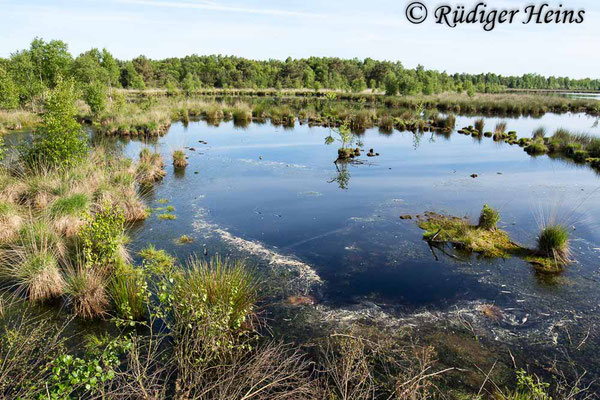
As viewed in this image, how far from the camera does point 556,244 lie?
10734 mm

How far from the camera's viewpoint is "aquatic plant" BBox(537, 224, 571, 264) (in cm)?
1063

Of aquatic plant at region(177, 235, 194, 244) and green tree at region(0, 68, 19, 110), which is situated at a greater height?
green tree at region(0, 68, 19, 110)

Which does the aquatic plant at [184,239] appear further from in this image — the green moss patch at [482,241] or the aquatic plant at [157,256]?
the green moss patch at [482,241]

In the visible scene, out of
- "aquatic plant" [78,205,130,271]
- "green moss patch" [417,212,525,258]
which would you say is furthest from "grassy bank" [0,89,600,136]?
"aquatic plant" [78,205,130,271]

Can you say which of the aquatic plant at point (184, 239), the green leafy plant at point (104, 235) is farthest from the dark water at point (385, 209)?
the green leafy plant at point (104, 235)

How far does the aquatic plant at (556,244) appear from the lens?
10633 mm

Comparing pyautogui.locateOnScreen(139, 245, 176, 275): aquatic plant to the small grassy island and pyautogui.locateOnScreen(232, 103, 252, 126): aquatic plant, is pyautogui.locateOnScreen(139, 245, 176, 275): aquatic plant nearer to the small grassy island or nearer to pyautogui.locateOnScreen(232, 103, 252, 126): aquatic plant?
the small grassy island

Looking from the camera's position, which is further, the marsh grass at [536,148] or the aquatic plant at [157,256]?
the marsh grass at [536,148]

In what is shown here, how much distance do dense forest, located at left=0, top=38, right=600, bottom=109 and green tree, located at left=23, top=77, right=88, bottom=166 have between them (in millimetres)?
21641

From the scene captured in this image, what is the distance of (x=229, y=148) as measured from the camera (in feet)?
88.7

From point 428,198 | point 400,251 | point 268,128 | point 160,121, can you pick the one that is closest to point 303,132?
point 268,128

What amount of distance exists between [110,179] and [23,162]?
10.8 ft

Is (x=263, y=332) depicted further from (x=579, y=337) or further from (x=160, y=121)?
(x=160, y=121)

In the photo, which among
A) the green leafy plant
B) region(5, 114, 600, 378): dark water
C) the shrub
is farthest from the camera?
the shrub
